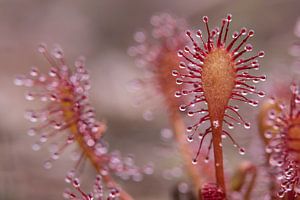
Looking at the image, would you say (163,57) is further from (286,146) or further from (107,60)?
(107,60)

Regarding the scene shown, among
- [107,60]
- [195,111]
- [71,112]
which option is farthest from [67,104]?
[107,60]

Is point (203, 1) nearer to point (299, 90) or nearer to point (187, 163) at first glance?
point (187, 163)

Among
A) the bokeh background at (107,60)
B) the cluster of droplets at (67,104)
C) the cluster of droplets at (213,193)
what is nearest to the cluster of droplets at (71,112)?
the cluster of droplets at (67,104)

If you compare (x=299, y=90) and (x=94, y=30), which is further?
(x=94, y=30)

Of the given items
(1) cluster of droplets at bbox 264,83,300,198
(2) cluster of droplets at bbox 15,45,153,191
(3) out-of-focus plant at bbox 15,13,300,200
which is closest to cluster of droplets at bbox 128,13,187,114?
(3) out-of-focus plant at bbox 15,13,300,200

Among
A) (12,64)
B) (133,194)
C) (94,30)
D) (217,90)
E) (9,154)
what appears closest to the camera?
(217,90)

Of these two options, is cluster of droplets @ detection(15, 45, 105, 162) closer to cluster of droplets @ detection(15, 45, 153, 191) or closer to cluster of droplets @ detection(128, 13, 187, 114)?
cluster of droplets @ detection(15, 45, 153, 191)

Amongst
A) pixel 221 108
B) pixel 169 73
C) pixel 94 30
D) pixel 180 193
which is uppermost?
pixel 94 30

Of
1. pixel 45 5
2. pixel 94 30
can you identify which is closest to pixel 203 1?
pixel 94 30
